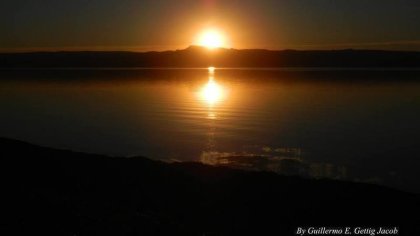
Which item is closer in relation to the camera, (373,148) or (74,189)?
(74,189)

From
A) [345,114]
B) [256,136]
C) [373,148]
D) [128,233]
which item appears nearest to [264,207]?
[128,233]

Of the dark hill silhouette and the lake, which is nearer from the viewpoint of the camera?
the dark hill silhouette

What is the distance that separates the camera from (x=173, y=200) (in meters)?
16.1

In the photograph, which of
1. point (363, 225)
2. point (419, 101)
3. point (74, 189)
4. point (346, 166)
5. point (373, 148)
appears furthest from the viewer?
point (419, 101)

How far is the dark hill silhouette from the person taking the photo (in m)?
11.5

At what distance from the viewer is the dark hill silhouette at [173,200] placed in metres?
11.5

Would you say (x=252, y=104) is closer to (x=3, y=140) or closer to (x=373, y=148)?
(x=373, y=148)

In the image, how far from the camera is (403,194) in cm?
1708

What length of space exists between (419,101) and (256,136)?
108 feet

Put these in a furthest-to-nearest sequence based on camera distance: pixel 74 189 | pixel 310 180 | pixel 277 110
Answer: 1. pixel 277 110
2. pixel 310 180
3. pixel 74 189

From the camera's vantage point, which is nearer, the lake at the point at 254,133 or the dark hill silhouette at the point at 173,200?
the dark hill silhouette at the point at 173,200

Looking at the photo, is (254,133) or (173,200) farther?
(254,133)

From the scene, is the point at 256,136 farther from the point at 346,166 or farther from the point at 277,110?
the point at 277,110

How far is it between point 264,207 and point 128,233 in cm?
611
